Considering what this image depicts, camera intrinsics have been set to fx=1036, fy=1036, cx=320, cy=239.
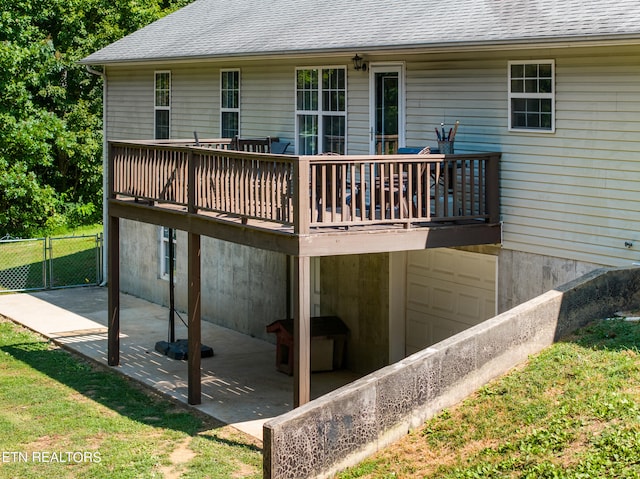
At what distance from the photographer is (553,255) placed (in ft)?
44.1

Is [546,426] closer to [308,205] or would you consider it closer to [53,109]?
[308,205]

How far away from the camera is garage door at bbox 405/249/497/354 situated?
1474 cm

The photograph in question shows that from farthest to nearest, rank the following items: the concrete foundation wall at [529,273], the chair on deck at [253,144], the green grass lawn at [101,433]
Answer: the chair on deck at [253,144], the concrete foundation wall at [529,273], the green grass lawn at [101,433]

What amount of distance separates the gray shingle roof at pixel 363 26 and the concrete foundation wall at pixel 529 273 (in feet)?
9.36

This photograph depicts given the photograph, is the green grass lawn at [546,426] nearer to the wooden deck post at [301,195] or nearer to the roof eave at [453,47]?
the wooden deck post at [301,195]

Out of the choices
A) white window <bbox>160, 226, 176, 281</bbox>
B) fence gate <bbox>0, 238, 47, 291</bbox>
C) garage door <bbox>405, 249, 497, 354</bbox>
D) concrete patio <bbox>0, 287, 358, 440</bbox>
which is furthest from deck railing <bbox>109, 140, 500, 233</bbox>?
fence gate <bbox>0, 238, 47, 291</bbox>

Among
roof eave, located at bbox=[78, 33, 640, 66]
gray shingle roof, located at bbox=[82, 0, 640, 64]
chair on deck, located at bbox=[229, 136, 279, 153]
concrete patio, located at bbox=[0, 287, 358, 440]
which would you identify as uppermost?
gray shingle roof, located at bbox=[82, 0, 640, 64]

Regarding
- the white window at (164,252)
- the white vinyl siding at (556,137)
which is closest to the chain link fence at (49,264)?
the white window at (164,252)

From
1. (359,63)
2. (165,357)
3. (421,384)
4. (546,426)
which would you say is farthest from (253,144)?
(546,426)

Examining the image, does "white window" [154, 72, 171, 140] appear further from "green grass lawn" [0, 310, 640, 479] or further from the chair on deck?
"green grass lawn" [0, 310, 640, 479]

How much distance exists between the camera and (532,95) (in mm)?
13516

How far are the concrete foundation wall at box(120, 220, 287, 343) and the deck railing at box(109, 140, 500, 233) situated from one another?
13.3ft

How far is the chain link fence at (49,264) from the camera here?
78.6ft

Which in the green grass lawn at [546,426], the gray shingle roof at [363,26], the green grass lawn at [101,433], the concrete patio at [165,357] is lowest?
the green grass lawn at [101,433]
